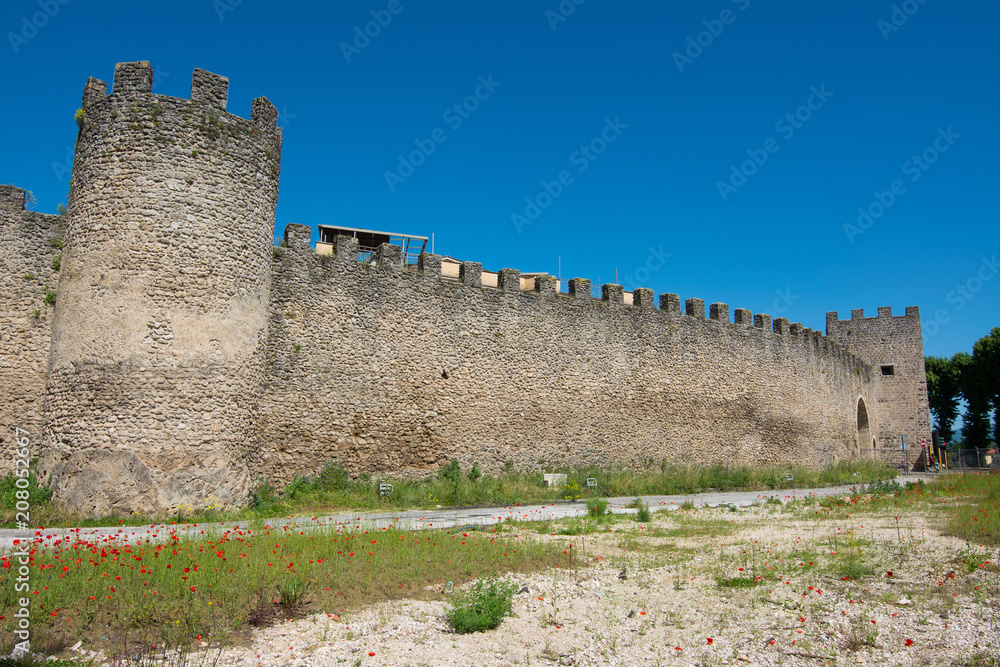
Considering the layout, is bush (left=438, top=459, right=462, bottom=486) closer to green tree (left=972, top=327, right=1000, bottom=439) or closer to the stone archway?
the stone archway

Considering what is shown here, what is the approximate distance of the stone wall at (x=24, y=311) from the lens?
11922mm

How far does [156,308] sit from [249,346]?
5.79 ft

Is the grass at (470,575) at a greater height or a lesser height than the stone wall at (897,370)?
lesser

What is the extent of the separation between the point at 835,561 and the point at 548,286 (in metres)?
12.0

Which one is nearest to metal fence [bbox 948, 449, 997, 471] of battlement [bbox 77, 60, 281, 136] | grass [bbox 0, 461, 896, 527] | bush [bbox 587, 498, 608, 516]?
grass [bbox 0, 461, 896, 527]

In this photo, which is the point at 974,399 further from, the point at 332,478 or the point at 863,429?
the point at 332,478

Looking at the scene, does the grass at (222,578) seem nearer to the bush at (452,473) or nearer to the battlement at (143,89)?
the bush at (452,473)

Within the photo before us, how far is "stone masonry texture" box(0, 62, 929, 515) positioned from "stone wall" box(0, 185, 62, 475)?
3cm

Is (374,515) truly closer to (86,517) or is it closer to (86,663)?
(86,517)

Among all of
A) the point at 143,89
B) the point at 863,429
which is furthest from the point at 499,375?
the point at 863,429

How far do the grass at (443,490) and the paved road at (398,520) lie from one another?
24.4 inches

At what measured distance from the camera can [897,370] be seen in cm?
3397

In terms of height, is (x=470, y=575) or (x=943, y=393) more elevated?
(x=943, y=393)

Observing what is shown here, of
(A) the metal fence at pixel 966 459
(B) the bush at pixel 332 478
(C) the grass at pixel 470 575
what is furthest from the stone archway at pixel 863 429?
(B) the bush at pixel 332 478
